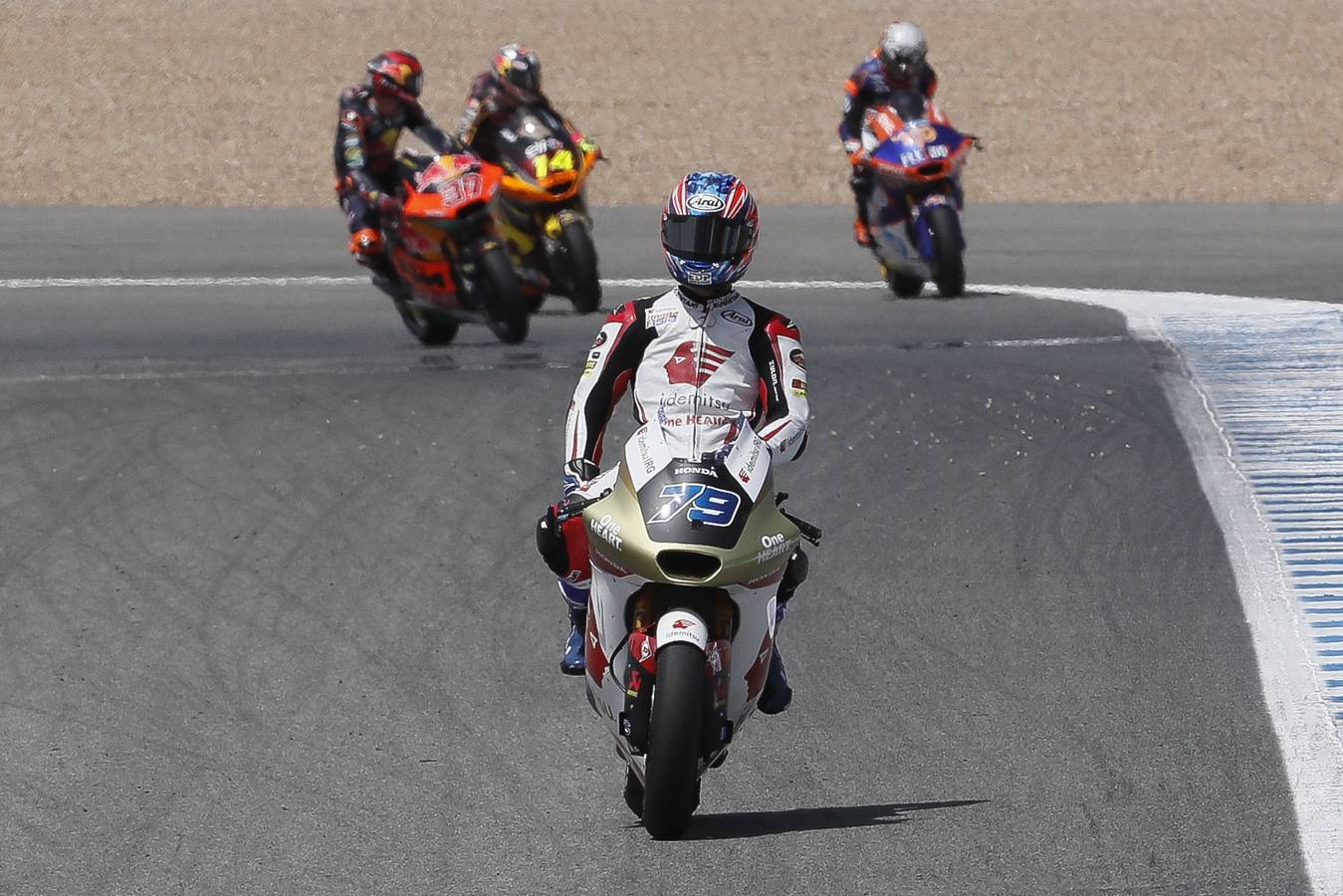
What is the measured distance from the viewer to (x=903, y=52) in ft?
47.2

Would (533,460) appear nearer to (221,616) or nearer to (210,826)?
(221,616)

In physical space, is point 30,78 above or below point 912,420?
below

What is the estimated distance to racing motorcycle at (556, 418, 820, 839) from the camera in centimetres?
566

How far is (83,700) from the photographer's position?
7.22 meters

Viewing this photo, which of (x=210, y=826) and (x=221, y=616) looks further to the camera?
(x=221, y=616)

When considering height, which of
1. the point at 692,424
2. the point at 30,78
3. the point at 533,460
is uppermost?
the point at 692,424

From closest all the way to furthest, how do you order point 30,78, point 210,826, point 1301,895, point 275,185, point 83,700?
point 1301,895, point 210,826, point 83,700, point 275,185, point 30,78

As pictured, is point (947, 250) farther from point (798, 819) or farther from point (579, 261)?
point (798, 819)

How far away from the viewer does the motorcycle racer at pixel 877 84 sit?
47.4 ft

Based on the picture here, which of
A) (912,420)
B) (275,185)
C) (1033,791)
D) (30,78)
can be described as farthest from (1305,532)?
(30,78)

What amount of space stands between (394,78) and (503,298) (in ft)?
5.30

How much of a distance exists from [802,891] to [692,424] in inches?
55.1

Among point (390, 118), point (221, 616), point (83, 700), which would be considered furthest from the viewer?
point (390, 118)

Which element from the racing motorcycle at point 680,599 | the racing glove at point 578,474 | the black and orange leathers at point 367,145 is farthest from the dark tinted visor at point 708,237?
the black and orange leathers at point 367,145
